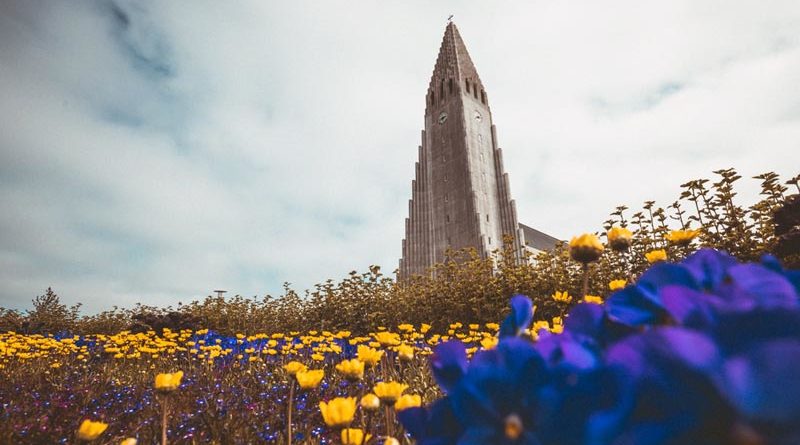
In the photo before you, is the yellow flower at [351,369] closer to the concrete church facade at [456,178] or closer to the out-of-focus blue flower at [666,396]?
the out-of-focus blue flower at [666,396]

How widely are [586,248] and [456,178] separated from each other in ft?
98.9

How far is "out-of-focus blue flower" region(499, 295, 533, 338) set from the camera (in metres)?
0.61

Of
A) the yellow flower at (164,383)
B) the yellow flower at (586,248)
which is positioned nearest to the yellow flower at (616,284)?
the yellow flower at (586,248)

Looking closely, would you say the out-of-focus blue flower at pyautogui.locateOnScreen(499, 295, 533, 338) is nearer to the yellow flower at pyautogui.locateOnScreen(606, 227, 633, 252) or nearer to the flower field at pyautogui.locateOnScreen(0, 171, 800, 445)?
the flower field at pyautogui.locateOnScreen(0, 171, 800, 445)

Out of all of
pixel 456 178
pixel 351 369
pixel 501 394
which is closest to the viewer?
pixel 501 394

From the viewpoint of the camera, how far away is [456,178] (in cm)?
3084

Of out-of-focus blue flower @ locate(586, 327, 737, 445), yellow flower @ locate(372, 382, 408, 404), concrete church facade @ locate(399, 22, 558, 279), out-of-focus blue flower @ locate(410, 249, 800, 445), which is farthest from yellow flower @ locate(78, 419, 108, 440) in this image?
concrete church facade @ locate(399, 22, 558, 279)

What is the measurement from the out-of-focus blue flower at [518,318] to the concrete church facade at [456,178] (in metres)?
26.6

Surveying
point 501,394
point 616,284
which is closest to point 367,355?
point 616,284

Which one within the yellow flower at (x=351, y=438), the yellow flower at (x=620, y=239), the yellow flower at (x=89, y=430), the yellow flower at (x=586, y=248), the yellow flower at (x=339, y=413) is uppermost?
the yellow flower at (x=620, y=239)

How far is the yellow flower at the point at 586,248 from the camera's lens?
1190mm

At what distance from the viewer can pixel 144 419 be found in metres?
2.37

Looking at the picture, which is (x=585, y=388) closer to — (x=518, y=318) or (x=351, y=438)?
(x=518, y=318)

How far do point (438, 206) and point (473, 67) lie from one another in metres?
14.9
